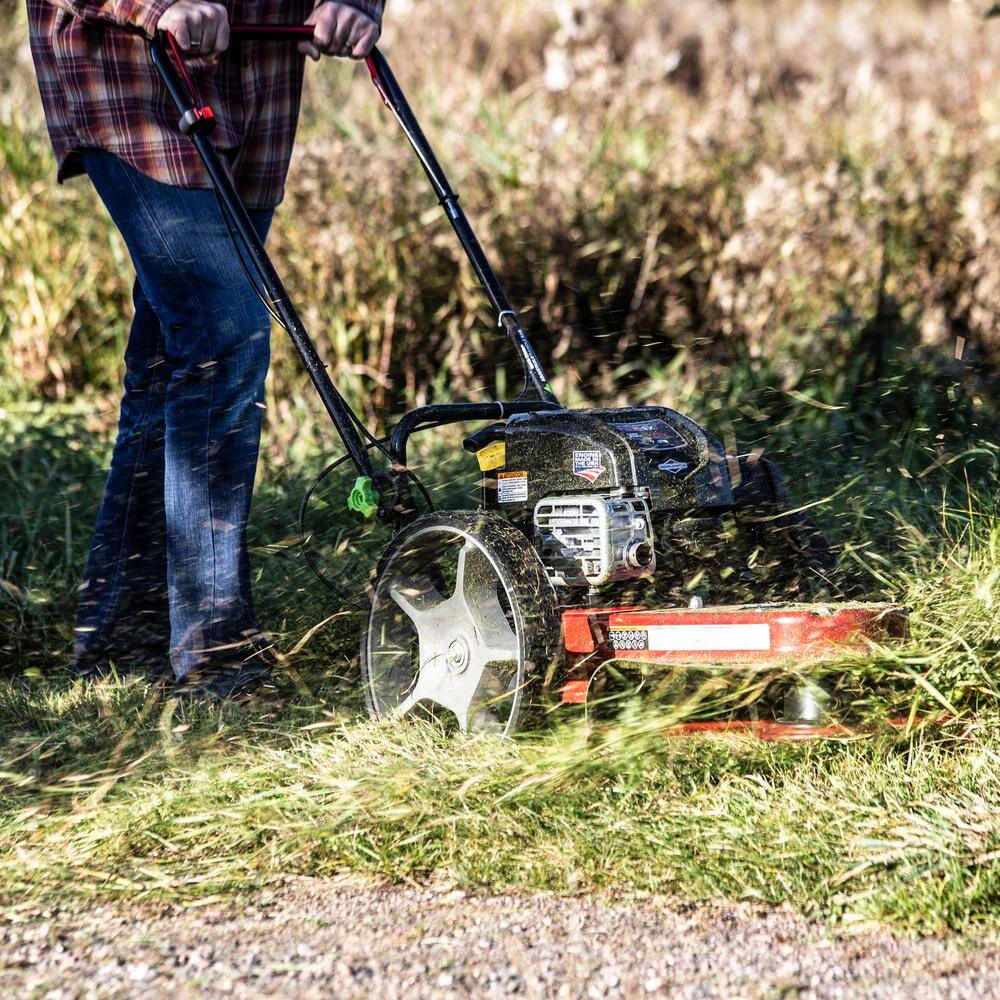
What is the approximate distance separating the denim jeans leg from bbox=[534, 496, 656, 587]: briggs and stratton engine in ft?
3.51

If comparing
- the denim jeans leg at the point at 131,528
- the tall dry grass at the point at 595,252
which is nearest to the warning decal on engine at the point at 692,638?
the denim jeans leg at the point at 131,528

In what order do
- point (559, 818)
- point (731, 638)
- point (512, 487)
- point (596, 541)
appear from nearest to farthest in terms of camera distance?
point (559, 818) → point (731, 638) → point (596, 541) → point (512, 487)

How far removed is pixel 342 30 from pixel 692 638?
1.50m

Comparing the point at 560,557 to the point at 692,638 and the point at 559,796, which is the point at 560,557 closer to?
the point at 692,638

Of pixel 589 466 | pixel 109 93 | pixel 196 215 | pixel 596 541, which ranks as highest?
pixel 109 93

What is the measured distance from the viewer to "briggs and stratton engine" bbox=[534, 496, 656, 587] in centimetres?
267

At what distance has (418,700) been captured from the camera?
2.83 meters

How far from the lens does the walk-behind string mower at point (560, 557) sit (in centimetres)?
253

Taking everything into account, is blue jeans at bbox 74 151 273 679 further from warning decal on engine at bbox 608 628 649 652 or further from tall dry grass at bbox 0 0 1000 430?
tall dry grass at bbox 0 0 1000 430

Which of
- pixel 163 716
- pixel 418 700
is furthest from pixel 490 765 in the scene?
pixel 163 716

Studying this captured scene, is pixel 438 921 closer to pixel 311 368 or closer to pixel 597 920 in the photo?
pixel 597 920

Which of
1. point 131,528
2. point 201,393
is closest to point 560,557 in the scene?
point 201,393

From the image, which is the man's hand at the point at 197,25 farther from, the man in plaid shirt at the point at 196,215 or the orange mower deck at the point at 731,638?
the orange mower deck at the point at 731,638

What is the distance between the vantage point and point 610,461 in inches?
105
